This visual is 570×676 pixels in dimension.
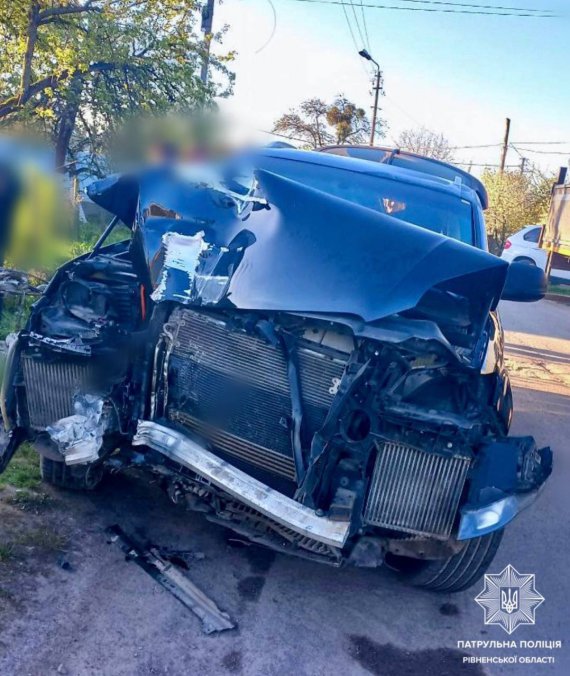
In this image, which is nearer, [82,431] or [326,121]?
[82,431]

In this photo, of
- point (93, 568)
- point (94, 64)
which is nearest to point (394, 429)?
point (93, 568)

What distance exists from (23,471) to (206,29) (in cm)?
1148

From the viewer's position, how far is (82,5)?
33.3 feet

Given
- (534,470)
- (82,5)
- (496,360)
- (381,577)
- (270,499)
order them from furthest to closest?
(82,5) → (381,577) → (496,360) → (534,470) → (270,499)

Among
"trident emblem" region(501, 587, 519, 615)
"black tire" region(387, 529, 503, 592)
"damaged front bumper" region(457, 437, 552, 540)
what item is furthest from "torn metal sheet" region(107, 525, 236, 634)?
"trident emblem" region(501, 587, 519, 615)

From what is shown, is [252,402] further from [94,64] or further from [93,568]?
[94,64]

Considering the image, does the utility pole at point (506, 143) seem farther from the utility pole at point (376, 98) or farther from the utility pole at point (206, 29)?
the utility pole at point (206, 29)

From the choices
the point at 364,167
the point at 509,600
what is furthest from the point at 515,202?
the point at 509,600

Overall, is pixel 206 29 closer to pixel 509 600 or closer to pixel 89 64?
pixel 89 64

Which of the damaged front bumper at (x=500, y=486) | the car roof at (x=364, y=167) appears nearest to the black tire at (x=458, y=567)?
the damaged front bumper at (x=500, y=486)

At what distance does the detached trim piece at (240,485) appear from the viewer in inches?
109

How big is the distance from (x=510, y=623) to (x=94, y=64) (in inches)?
400

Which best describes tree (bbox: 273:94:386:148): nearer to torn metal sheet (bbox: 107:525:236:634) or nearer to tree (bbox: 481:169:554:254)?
tree (bbox: 481:169:554:254)

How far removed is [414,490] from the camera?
9.52ft
